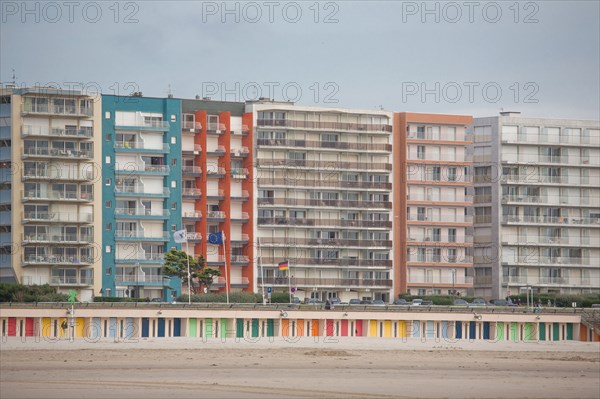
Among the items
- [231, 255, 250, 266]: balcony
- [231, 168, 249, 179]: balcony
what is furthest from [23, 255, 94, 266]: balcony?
[231, 168, 249, 179]: balcony

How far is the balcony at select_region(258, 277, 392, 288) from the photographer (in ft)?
526

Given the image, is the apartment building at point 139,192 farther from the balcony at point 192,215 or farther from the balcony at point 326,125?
the balcony at point 326,125

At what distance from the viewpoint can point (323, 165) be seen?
164 m

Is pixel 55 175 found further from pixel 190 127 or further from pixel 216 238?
pixel 216 238

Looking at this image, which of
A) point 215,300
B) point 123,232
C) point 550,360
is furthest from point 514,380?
point 123,232

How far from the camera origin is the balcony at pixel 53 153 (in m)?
150

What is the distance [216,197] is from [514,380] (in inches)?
3381

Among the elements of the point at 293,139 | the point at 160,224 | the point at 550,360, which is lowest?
the point at 550,360

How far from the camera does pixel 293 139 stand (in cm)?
16200

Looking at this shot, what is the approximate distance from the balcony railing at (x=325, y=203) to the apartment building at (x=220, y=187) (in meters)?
2.65

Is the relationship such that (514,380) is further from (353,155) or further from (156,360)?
(353,155)

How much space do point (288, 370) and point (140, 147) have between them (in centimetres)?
7995

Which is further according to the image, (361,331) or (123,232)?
(123,232)

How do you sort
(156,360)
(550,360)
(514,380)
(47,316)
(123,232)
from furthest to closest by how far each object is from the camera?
(123,232) → (47,316) → (550,360) → (156,360) → (514,380)
